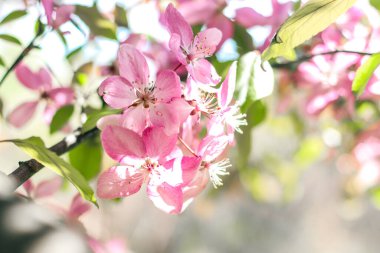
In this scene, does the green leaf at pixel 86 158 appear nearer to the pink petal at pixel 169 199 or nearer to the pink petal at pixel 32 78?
the pink petal at pixel 32 78

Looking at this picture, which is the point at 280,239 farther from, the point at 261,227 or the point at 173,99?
the point at 173,99

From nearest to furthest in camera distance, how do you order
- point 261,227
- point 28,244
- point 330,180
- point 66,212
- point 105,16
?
point 28,244 < point 66,212 < point 105,16 < point 330,180 < point 261,227

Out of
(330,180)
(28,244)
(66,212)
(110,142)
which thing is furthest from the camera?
(330,180)

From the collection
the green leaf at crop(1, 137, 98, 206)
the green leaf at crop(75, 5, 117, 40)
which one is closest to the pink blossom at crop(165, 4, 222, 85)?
the green leaf at crop(1, 137, 98, 206)

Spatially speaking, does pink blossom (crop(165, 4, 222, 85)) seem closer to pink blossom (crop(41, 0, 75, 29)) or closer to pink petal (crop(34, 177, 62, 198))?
pink blossom (crop(41, 0, 75, 29))

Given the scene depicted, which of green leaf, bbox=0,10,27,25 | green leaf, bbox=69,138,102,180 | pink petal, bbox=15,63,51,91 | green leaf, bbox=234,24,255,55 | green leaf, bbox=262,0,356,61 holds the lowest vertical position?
green leaf, bbox=69,138,102,180

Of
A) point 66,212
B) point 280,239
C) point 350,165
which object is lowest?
point 280,239

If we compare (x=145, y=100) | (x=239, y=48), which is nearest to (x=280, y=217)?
(x=239, y=48)

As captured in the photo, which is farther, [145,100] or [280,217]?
[280,217]
